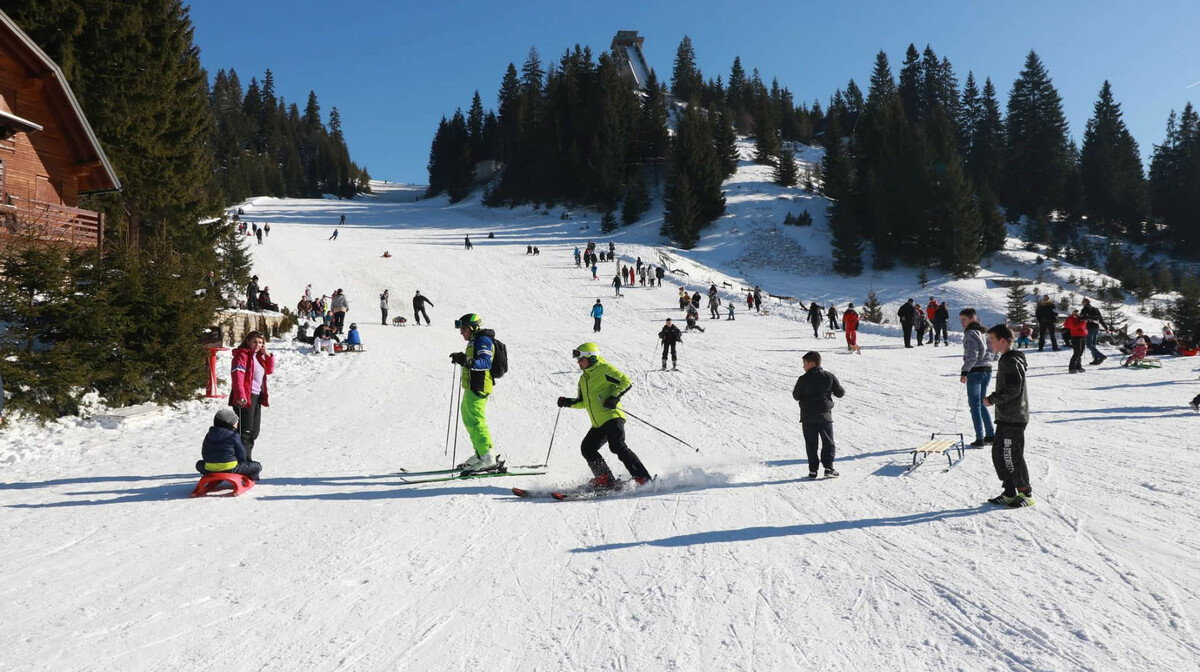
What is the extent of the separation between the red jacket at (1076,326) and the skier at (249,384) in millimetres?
15984

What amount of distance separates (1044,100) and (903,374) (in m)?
70.5

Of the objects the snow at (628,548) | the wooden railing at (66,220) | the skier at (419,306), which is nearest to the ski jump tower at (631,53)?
the skier at (419,306)

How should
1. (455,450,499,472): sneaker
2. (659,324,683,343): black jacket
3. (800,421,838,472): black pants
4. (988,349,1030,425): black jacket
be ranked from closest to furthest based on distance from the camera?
1. (988,349,1030,425): black jacket
2. (800,421,838,472): black pants
3. (455,450,499,472): sneaker
4. (659,324,683,343): black jacket

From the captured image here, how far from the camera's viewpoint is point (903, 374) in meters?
14.5

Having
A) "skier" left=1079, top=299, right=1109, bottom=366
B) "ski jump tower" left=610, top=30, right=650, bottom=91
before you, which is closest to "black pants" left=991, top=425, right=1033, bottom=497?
"skier" left=1079, top=299, right=1109, bottom=366

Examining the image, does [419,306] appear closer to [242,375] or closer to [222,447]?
[242,375]

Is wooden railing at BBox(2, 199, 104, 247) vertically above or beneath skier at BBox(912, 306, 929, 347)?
above

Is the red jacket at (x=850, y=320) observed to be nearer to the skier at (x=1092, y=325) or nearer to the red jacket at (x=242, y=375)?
the skier at (x=1092, y=325)

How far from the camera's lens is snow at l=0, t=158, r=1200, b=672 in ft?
11.0

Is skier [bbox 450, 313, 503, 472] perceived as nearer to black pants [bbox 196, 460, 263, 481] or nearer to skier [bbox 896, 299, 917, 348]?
black pants [bbox 196, 460, 263, 481]

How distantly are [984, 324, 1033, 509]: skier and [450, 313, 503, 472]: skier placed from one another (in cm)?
517

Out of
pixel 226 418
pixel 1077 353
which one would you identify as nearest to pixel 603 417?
pixel 226 418

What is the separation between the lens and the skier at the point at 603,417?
650 centimetres

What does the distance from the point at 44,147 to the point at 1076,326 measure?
2696 cm
